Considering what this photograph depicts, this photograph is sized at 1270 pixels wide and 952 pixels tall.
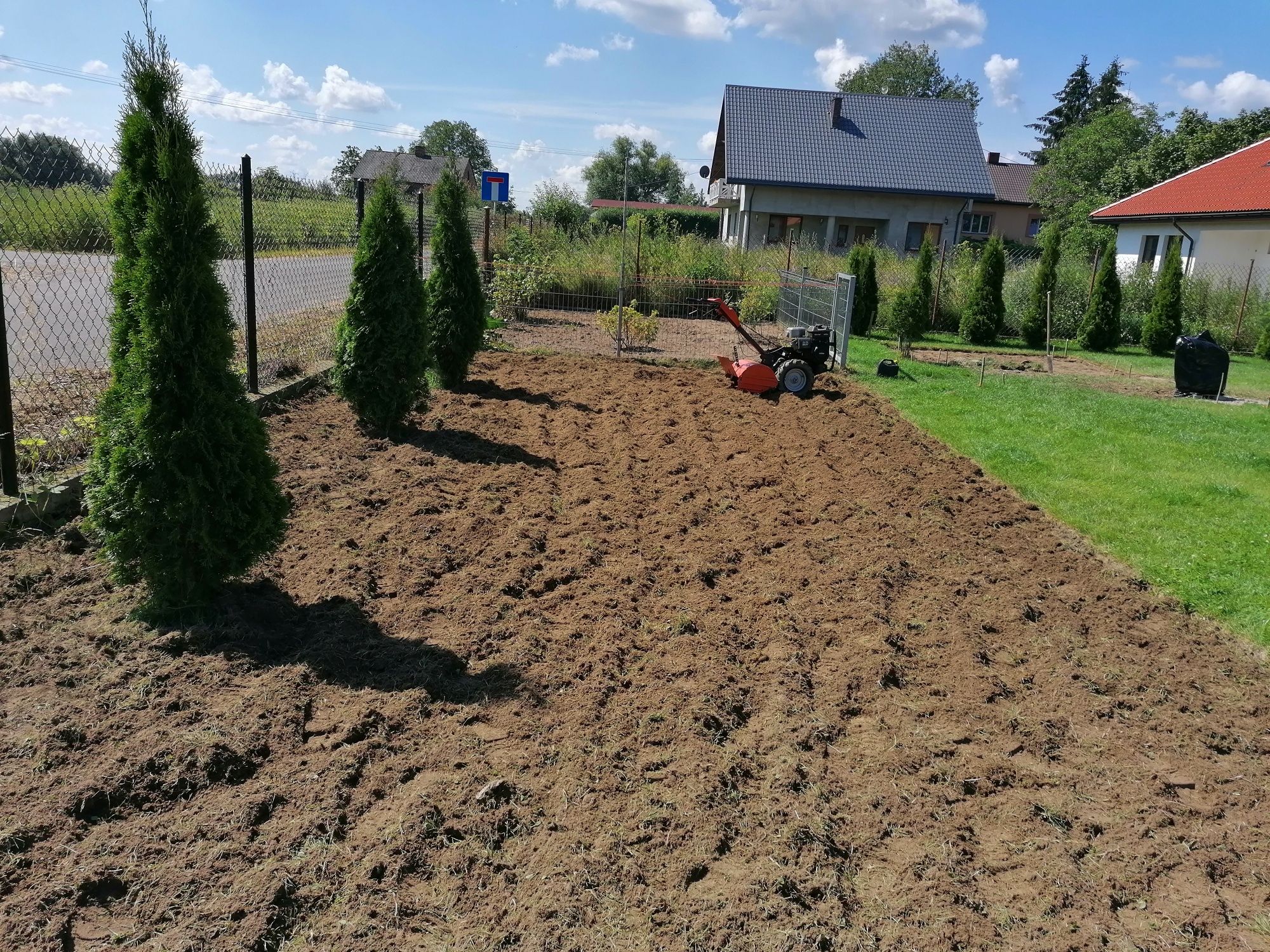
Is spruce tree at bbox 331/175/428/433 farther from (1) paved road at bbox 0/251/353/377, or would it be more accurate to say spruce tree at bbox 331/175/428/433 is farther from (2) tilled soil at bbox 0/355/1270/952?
(2) tilled soil at bbox 0/355/1270/952

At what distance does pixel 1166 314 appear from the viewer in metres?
18.2

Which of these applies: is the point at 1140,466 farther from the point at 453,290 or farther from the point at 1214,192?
the point at 1214,192

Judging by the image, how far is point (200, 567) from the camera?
3.92 metres

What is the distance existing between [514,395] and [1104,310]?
568 inches

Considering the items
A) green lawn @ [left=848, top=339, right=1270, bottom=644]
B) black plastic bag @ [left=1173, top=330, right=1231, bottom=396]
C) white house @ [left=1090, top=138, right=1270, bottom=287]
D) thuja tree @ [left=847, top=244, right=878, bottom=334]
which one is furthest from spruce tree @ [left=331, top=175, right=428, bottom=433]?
white house @ [left=1090, top=138, right=1270, bottom=287]

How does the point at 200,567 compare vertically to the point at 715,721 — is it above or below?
above

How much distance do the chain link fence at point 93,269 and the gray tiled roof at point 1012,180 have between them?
55.3 m

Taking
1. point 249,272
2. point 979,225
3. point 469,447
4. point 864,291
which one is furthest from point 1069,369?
point 979,225

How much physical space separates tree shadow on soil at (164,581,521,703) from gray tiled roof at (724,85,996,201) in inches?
1194

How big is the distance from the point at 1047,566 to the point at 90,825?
522 cm

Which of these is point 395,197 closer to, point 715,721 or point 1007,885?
point 715,721

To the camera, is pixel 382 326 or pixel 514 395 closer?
pixel 382 326

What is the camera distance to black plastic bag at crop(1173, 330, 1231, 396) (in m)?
12.2

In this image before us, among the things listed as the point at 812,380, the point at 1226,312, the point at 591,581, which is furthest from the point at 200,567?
the point at 1226,312
